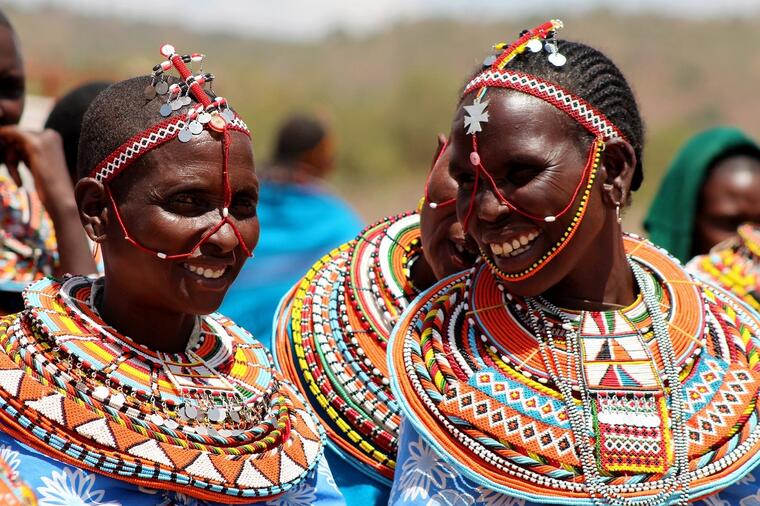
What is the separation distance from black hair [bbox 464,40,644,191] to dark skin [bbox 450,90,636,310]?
0.25 ft

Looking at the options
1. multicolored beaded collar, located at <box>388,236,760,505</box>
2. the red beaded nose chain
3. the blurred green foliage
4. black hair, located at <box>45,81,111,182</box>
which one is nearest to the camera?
multicolored beaded collar, located at <box>388,236,760,505</box>

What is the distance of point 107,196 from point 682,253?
348 centimetres

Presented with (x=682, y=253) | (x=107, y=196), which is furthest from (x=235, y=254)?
(x=682, y=253)

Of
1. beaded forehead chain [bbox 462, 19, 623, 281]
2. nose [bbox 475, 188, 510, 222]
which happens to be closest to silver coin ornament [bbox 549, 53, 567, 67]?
beaded forehead chain [bbox 462, 19, 623, 281]

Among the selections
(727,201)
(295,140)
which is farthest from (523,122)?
(295,140)

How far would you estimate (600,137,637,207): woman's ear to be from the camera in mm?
2498

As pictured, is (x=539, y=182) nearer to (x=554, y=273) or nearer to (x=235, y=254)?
(x=554, y=273)

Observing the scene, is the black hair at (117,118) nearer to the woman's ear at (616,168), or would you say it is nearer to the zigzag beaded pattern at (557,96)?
the zigzag beaded pattern at (557,96)

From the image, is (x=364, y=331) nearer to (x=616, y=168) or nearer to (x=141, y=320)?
(x=141, y=320)

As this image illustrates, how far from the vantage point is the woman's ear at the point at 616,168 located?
8.20ft

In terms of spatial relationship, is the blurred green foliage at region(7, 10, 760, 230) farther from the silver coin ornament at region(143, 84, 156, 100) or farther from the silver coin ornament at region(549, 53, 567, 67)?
the silver coin ornament at region(143, 84, 156, 100)

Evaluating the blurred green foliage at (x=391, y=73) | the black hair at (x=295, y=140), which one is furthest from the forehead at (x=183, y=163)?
the black hair at (x=295, y=140)

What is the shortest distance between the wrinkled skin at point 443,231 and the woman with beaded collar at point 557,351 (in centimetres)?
34

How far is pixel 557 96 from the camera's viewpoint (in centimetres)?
244
